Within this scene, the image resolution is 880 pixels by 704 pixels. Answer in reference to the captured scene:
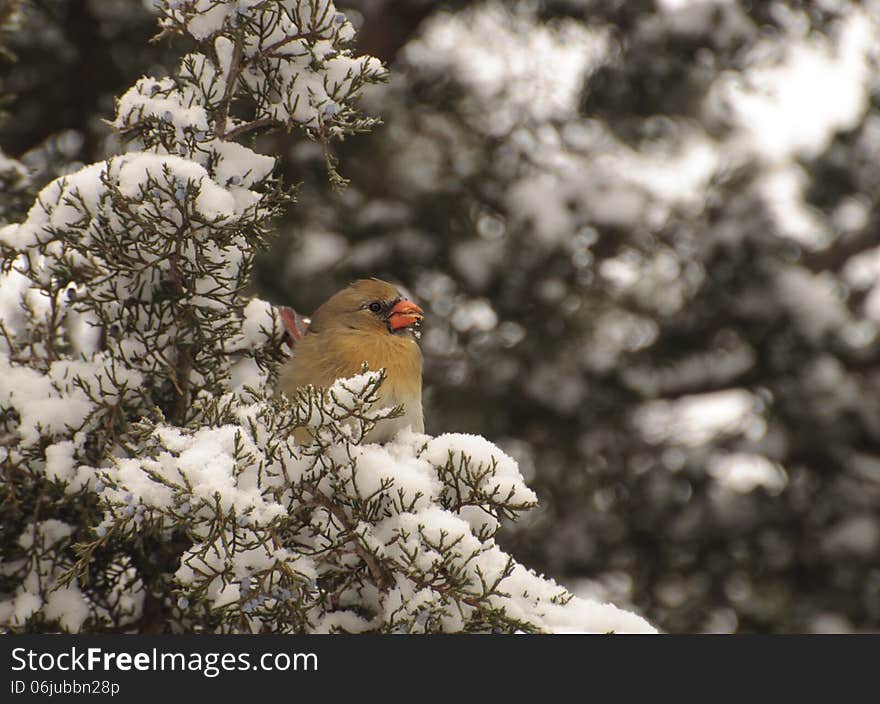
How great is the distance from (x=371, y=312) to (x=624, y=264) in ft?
5.78

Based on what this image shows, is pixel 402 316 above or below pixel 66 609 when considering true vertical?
above

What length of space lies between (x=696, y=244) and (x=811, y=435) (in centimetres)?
101

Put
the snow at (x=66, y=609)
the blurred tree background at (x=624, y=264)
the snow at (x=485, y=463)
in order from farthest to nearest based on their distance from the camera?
Answer: 1. the blurred tree background at (x=624, y=264)
2. the snow at (x=66, y=609)
3. the snow at (x=485, y=463)

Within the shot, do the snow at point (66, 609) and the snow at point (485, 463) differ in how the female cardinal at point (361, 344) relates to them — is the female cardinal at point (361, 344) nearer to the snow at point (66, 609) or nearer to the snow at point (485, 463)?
the snow at point (485, 463)

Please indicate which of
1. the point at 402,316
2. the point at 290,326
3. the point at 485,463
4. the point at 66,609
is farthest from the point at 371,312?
the point at 66,609

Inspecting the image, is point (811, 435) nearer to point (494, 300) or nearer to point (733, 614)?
point (733, 614)

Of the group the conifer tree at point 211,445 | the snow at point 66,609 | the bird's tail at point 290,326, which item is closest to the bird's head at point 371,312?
the bird's tail at point 290,326

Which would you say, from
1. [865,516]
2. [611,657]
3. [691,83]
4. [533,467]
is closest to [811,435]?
[865,516]

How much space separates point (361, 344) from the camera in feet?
9.55

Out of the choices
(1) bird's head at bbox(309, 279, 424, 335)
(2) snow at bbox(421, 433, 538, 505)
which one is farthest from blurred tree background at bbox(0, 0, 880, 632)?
(2) snow at bbox(421, 433, 538, 505)

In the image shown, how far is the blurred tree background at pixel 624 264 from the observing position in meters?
4.14

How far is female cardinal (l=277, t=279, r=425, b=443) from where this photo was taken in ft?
9.07

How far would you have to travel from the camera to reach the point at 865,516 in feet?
15.1

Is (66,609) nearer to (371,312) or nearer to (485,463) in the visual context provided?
(485,463)
